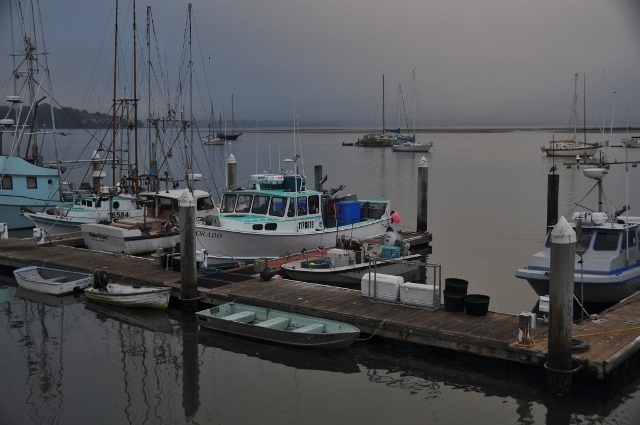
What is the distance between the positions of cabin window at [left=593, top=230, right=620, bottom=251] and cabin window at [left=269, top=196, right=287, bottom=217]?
953 centimetres

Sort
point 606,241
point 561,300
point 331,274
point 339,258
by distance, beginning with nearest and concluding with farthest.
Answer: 1. point 561,300
2. point 606,241
3. point 331,274
4. point 339,258

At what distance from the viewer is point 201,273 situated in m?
19.6

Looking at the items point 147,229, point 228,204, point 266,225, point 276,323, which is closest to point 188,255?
point 276,323

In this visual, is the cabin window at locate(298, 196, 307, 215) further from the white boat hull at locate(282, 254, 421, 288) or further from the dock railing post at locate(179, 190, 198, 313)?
the dock railing post at locate(179, 190, 198, 313)

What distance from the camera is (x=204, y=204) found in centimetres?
2855

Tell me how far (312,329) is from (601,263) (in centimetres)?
781

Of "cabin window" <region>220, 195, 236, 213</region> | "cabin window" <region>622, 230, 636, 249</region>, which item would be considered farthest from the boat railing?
"cabin window" <region>220, 195, 236, 213</region>

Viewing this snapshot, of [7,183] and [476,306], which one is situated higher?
[7,183]

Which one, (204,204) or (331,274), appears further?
(204,204)

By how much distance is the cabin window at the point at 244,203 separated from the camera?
2305cm

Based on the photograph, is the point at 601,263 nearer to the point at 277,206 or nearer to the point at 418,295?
the point at 418,295

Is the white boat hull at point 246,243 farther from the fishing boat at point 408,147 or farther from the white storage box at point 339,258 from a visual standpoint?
the fishing boat at point 408,147

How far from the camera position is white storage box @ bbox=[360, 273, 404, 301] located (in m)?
16.0

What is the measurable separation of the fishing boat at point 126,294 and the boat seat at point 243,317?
9.01 feet
